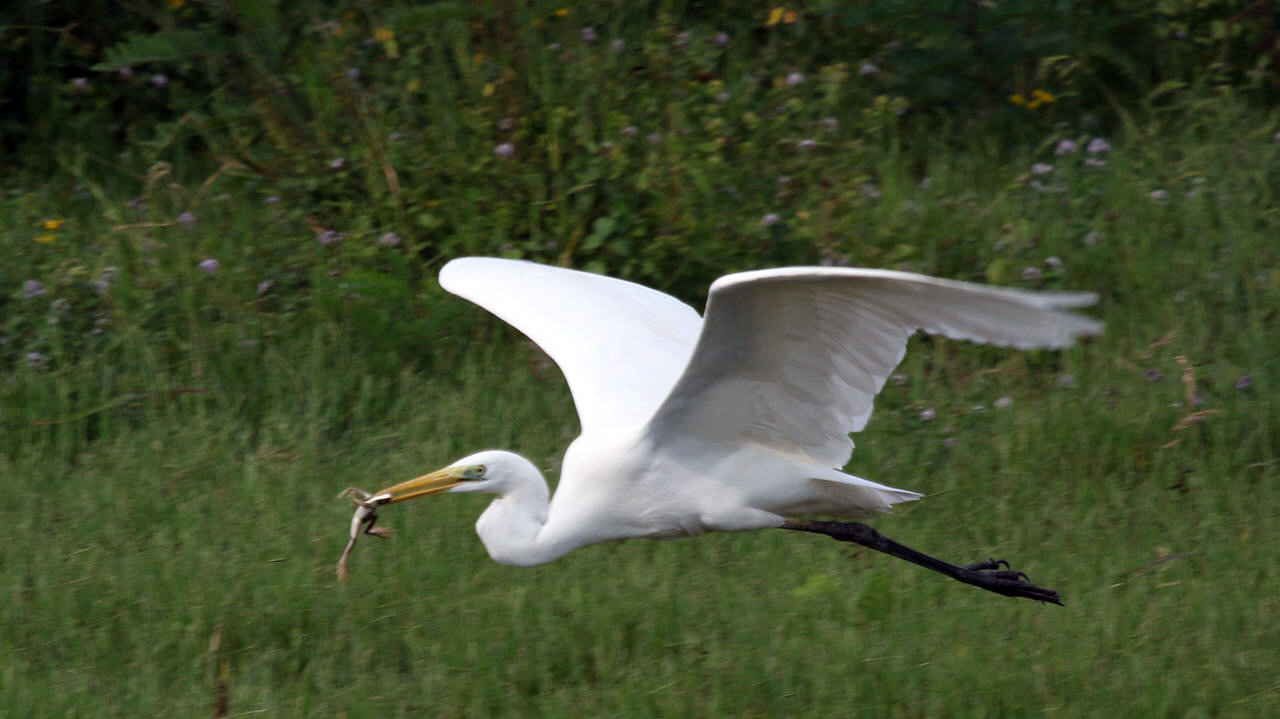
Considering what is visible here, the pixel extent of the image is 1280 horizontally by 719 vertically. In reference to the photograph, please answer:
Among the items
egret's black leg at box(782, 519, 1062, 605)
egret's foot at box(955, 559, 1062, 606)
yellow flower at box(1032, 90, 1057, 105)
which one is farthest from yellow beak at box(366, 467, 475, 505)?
yellow flower at box(1032, 90, 1057, 105)

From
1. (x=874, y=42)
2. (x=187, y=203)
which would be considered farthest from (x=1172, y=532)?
(x=187, y=203)

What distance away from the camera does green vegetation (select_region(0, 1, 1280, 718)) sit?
3840mm

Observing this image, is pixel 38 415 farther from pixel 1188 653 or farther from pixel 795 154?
pixel 1188 653

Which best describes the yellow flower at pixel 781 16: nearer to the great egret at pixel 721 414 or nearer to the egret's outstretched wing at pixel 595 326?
the egret's outstretched wing at pixel 595 326

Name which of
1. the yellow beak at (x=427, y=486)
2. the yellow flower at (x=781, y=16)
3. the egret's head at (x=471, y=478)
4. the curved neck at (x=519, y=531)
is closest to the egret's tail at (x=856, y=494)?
the curved neck at (x=519, y=531)

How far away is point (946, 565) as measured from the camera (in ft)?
13.3

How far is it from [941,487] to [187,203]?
143 inches

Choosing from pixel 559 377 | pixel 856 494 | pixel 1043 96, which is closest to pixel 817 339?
pixel 856 494

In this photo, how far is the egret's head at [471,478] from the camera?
3.73 metres

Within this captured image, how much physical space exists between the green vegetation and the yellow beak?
1.49 ft

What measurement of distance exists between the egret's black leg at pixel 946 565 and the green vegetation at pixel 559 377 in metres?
0.11

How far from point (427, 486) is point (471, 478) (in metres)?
0.12

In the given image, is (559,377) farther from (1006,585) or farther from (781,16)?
(781,16)

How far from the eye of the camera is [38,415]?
5.13 meters
